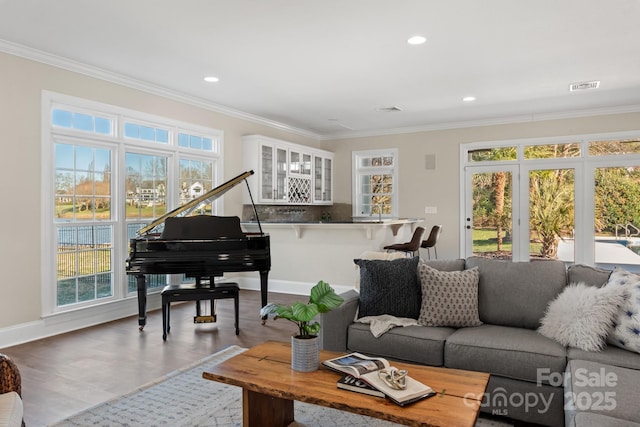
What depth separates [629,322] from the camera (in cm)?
235

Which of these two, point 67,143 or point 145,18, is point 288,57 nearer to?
point 145,18

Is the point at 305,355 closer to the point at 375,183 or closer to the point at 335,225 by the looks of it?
the point at 335,225

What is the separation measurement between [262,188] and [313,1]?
153 inches

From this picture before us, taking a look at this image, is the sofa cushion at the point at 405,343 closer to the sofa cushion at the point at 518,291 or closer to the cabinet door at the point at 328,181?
the sofa cushion at the point at 518,291

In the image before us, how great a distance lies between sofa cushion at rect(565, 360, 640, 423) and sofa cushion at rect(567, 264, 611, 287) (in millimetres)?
720

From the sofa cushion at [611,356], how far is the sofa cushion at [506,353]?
0.06 m

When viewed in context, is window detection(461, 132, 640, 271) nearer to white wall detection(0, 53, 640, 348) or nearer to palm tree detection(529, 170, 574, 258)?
palm tree detection(529, 170, 574, 258)

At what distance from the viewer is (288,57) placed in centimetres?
426

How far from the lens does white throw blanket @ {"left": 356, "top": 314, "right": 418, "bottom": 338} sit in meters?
2.82


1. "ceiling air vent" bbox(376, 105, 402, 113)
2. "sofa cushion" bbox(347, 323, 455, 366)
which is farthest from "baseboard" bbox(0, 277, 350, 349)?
"ceiling air vent" bbox(376, 105, 402, 113)

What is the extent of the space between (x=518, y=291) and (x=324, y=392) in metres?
1.71

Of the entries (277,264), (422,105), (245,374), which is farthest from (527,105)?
(245,374)

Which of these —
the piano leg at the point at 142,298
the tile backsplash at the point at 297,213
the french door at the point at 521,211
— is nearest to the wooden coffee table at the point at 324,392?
the piano leg at the point at 142,298

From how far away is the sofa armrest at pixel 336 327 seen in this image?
283 cm
